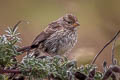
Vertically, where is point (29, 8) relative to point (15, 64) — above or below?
above

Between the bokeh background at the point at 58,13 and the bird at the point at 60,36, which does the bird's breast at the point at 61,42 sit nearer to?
the bird at the point at 60,36

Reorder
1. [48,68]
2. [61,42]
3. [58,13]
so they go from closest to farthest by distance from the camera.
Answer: [48,68]
[58,13]
[61,42]

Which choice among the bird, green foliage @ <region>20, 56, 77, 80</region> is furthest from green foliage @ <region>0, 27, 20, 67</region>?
the bird

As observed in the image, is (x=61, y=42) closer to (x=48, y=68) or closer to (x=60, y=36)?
(x=60, y=36)

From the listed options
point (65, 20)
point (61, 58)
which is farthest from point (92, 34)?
point (61, 58)

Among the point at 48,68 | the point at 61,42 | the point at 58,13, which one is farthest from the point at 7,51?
the point at 61,42

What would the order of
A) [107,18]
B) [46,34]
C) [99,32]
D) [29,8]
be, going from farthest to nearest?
[46,34]
[29,8]
[107,18]
[99,32]

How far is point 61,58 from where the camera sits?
2.39ft

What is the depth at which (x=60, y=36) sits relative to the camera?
7.42 feet

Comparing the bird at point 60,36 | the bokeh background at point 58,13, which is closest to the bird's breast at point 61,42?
the bird at point 60,36

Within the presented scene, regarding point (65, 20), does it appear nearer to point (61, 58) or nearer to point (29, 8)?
point (29, 8)

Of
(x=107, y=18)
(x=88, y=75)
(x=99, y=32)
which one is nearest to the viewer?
(x=88, y=75)

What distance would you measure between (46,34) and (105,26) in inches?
25.1

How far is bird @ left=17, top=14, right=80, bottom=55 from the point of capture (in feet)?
6.66
